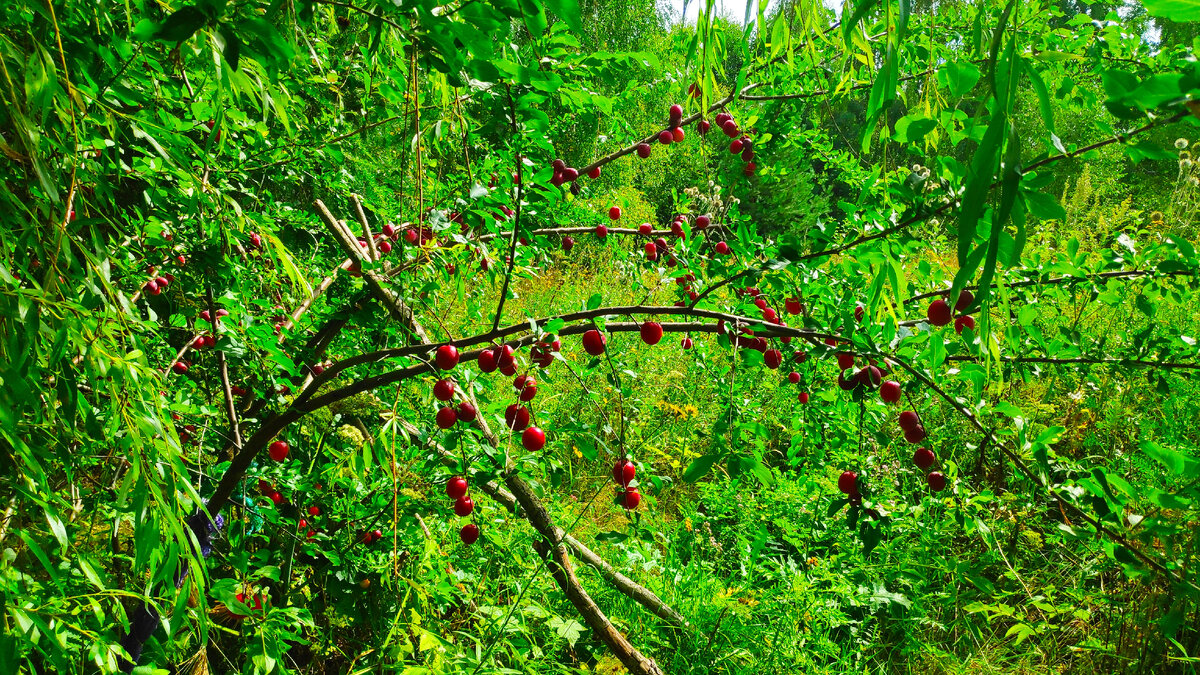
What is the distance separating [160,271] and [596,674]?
1541 millimetres

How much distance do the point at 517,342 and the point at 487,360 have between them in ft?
0.16

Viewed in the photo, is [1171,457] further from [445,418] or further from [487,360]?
[445,418]

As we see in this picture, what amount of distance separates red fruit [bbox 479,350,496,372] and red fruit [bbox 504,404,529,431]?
0.09 m

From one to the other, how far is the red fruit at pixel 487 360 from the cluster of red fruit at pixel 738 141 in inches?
37.4

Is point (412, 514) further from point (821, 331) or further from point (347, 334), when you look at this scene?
point (821, 331)

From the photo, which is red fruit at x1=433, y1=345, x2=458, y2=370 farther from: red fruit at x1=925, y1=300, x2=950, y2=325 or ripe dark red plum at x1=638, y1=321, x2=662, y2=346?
red fruit at x1=925, y1=300, x2=950, y2=325

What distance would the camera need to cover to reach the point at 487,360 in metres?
0.92

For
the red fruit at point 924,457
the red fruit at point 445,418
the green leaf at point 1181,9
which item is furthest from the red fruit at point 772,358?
the green leaf at point 1181,9

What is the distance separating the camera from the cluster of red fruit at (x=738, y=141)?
63.1 inches

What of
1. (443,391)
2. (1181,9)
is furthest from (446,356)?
(1181,9)

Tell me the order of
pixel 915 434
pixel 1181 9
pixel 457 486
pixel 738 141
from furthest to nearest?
pixel 738 141, pixel 457 486, pixel 915 434, pixel 1181 9

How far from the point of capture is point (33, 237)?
2.03 ft

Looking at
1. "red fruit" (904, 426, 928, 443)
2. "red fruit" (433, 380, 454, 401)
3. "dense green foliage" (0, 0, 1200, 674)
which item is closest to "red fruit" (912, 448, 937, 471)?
"dense green foliage" (0, 0, 1200, 674)

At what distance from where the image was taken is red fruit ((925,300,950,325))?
0.91 metres
